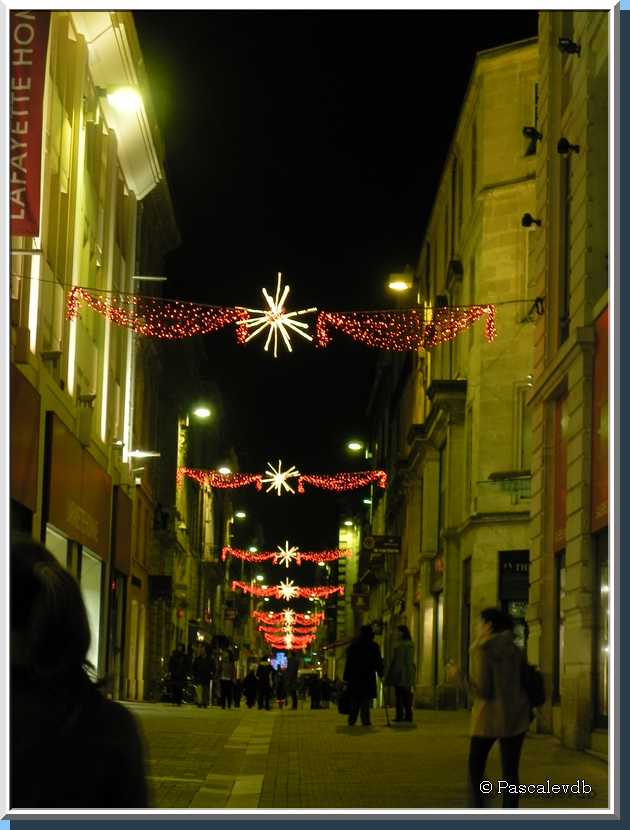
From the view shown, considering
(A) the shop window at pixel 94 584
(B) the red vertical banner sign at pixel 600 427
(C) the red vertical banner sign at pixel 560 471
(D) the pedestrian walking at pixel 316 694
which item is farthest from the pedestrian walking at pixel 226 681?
(B) the red vertical banner sign at pixel 600 427

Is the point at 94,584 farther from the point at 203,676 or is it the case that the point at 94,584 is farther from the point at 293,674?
the point at 293,674

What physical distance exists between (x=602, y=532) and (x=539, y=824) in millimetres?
9852

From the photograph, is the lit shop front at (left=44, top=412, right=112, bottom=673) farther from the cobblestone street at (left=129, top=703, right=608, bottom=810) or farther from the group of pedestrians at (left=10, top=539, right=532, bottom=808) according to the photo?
the group of pedestrians at (left=10, top=539, right=532, bottom=808)

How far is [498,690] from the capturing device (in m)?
11.3

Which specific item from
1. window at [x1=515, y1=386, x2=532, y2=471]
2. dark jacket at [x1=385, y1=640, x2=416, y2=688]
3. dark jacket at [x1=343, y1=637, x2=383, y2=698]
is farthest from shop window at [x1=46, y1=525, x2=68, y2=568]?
window at [x1=515, y1=386, x2=532, y2=471]

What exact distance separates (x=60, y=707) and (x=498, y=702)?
8448mm

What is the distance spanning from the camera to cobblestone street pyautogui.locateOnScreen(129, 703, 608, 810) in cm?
1287

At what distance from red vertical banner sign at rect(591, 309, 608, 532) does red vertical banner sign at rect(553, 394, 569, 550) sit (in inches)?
76.9

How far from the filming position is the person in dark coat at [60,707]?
10.2 ft

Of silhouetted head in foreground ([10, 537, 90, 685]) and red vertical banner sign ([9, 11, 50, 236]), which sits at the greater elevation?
red vertical banner sign ([9, 11, 50, 236])

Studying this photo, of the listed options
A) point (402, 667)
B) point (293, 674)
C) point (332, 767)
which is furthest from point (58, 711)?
point (293, 674)

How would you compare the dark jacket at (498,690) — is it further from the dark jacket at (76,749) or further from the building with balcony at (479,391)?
the building with balcony at (479,391)

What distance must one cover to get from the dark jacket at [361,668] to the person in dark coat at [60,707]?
22.0 m

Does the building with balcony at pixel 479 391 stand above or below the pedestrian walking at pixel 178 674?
above
